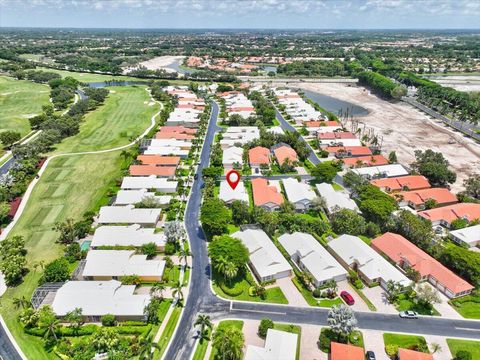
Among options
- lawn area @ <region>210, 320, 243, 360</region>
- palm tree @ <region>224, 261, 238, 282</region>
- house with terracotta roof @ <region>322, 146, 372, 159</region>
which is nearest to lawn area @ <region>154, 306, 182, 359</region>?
lawn area @ <region>210, 320, 243, 360</region>

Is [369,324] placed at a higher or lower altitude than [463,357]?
lower

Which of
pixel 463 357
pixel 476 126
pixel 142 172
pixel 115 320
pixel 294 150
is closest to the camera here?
pixel 463 357

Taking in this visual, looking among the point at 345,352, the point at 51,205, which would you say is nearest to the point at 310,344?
the point at 345,352

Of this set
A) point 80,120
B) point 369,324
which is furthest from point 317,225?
point 80,120

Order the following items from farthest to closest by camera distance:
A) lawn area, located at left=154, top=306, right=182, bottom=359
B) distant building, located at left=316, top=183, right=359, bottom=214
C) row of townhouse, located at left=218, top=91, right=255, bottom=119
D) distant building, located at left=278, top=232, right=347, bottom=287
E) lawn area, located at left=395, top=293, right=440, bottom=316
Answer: row of townhouse, located at left=218, top=91, right=255, bottom=119 → distant building, located at left=316, top=183, right=359, bottom=214 → distant building, located at left=278, top=232, right=347, bottom=287 → lawn area, located at left=395, top=293, right=440, bottom=316 → lawn area, located at left=154, top=306, right=182, bottom=359

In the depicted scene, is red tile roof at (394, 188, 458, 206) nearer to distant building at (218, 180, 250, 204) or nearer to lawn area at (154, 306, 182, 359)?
distant building at (218, 180, 250, 204)

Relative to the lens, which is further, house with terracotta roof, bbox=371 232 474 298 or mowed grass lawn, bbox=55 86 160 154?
mowed grass lawn, bbox=55 86 160 154

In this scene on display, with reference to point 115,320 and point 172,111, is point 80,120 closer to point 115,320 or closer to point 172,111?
point 172,111
